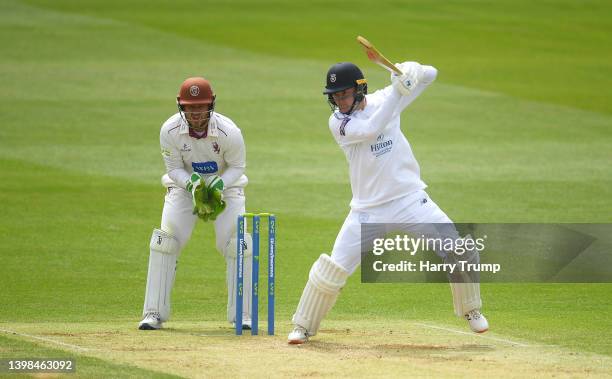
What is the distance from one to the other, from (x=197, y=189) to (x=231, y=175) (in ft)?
1.27

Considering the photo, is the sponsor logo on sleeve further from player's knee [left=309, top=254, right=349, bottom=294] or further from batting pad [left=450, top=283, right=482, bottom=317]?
batting pad [left=450, top=283, right=482, bottom=317]

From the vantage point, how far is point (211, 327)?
939 cm

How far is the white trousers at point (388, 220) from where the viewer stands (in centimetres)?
848

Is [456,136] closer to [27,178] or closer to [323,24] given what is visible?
[27,178]

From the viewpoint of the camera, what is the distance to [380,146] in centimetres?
849

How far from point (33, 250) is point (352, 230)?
5475mm

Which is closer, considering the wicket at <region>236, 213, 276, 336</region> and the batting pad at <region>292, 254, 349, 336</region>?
the batting pad at <region>292, 254, 349, 336</region>

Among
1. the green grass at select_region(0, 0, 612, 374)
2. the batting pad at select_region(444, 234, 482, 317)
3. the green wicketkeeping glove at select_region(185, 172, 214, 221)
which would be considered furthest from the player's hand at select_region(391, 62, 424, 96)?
the green grass at select_region(0, 0, 612, 374)

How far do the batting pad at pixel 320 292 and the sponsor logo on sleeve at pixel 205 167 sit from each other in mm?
1351

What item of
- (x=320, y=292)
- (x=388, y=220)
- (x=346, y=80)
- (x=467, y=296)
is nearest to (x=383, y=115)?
(x=346, y=80)

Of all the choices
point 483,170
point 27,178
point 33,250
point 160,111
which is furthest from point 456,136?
point 33,250

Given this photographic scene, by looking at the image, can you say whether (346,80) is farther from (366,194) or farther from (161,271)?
(161,271)

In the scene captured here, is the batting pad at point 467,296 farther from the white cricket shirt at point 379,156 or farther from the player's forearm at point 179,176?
the player's forearm at point 179,176

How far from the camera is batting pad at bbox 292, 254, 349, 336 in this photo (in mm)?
8453
